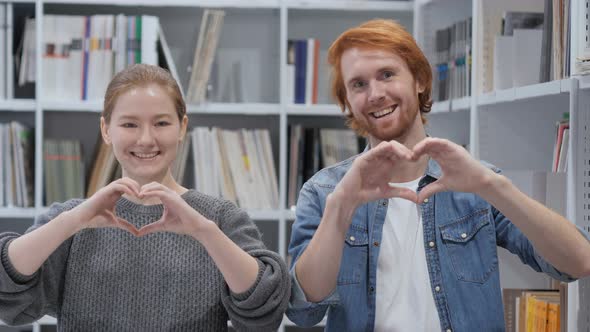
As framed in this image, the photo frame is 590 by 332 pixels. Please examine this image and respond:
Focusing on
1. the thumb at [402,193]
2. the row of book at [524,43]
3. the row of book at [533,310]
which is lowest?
the row of book at [533,310]

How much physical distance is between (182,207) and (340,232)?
0.29 metres

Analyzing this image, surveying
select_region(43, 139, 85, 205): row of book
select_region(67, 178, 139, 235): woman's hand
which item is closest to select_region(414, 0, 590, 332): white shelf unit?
select_region(67, 178, 139, 235): woman's hand

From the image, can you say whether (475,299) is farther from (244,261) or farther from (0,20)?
(0,20)

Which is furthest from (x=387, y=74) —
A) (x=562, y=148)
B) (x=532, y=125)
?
(x=532, y=125)

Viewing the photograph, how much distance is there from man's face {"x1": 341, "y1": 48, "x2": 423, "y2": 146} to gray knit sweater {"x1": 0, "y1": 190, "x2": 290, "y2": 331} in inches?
13.1

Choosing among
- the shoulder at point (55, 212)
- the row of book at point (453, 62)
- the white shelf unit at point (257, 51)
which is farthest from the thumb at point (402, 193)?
the white shelf unit at point (257, 51)

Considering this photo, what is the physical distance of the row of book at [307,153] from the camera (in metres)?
3.40

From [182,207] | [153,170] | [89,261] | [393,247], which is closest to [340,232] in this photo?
[393,247]

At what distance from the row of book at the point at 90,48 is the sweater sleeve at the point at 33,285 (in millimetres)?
1800

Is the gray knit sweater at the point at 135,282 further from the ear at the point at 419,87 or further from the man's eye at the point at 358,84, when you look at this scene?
the ear at the point at 419,87

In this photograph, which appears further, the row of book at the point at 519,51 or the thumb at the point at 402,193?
the row of book at the point at 519,51

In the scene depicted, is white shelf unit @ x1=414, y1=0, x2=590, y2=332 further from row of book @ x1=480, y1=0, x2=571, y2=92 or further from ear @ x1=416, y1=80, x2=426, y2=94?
ear @ x1=416, y1=80, x2=426, y2=94

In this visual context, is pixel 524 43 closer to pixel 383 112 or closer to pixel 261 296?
pixel 383 112

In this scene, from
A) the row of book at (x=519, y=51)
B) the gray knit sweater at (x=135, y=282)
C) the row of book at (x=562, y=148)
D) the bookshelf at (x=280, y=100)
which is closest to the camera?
the gray knit sweater at (x=135, y=282)
